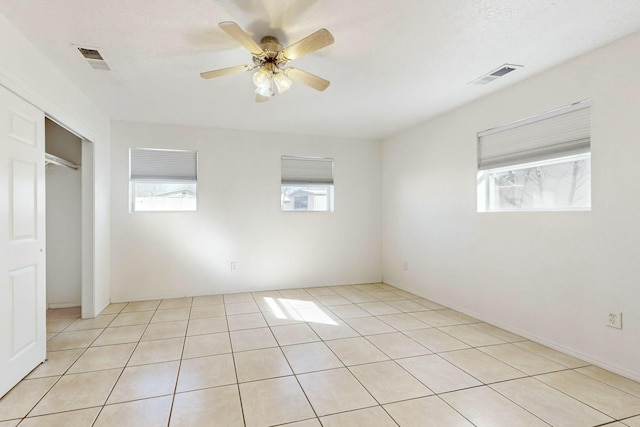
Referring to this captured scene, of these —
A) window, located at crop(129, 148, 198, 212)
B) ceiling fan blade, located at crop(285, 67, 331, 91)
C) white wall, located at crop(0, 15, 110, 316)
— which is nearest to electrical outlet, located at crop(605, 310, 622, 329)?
ceiling fan blade, located at crop(285, 67, 331, 91)

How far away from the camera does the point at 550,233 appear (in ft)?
9.23

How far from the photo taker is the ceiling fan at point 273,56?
6.40ft

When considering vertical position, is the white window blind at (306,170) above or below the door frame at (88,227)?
above

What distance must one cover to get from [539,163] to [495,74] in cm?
91

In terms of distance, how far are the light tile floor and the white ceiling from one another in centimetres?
240

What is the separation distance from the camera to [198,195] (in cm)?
457

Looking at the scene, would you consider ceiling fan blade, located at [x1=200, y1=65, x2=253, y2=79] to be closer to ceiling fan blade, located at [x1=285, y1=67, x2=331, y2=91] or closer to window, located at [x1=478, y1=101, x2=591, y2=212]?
ceiling fan blade, located at [x1=285, y1=67, x2=331, y2=91]

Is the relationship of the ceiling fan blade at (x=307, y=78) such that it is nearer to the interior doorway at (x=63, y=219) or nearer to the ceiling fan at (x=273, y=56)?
the ceiling fan at (x=273, y=56)

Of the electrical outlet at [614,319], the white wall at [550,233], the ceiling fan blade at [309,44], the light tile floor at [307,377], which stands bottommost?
the light tile floor at [307,377]

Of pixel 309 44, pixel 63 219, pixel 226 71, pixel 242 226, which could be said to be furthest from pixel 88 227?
pixel 309 44

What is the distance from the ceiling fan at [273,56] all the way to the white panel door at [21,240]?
1304mm

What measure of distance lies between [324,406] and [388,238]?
11.7 ft

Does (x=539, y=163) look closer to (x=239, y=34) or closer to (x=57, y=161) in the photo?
(x=239, y=34)

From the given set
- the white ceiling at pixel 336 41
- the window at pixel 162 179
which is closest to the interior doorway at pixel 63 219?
the window at pixel 162 179
